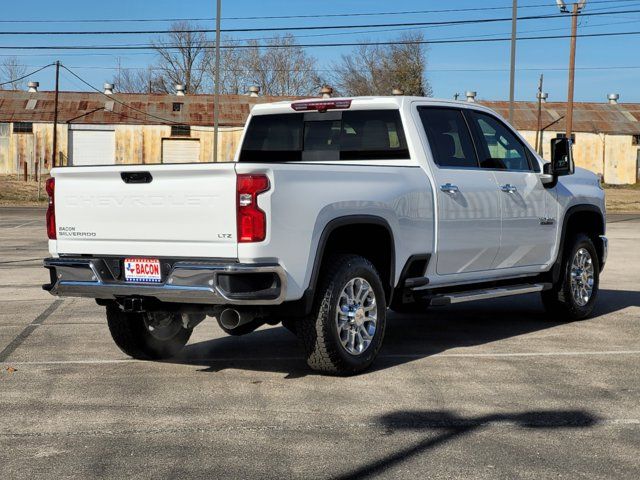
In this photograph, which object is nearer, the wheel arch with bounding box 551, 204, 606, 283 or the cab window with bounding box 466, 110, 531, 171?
the cab window with bounding box 466, 110, 531, 171

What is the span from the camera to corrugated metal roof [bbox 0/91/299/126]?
2315 inches

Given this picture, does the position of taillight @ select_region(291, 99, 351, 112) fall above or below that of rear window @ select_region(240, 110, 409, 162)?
above

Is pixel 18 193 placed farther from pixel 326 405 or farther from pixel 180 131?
pixel 326 405

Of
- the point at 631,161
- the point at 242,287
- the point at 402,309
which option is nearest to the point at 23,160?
the point at 631,161

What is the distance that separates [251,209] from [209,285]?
1.92 feet

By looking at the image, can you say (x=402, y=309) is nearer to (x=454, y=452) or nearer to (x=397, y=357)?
(x=397, y=357)

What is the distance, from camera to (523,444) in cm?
572

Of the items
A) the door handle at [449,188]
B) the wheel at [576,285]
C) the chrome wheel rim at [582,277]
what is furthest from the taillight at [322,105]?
the chrome wheel rim at [582,277]

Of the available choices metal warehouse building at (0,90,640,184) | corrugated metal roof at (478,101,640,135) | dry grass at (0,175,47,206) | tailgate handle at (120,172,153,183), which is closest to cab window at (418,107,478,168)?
tailgate handle at (120,172,153,183)

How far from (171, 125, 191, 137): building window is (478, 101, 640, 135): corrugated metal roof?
19.1m

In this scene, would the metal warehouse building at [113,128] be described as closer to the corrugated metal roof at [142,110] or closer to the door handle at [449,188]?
the corrugated metal roof at [142,110]

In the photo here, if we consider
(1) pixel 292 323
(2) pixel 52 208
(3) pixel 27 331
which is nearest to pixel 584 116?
(3) pixel 27 331

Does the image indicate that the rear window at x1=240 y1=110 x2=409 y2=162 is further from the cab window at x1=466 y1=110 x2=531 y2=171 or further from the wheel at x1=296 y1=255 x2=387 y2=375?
the wheel at x1=296 y1=255 x2=387 y2=375

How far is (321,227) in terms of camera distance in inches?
289
